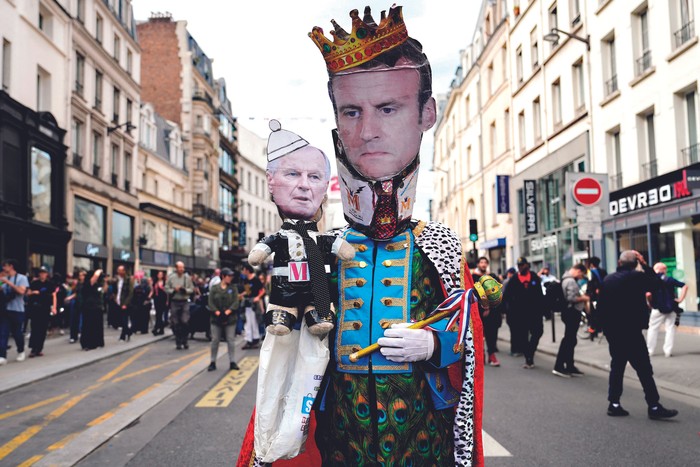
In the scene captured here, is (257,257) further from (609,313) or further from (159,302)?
(159,302)

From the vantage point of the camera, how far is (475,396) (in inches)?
102

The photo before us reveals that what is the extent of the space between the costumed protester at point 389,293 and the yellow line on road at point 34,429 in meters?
4.14

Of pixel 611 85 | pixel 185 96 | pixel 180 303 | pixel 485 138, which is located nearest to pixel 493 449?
pixel 180 303

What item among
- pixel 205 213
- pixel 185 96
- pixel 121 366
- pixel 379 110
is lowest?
pixel 121 366

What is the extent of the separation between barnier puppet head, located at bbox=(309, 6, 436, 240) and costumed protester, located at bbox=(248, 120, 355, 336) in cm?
16

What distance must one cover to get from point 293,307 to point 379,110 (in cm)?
90

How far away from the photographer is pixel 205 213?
1757 inches

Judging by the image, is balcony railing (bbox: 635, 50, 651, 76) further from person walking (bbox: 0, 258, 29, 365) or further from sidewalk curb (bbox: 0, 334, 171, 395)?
person walking (bbox: 0, 258, 29, 365)

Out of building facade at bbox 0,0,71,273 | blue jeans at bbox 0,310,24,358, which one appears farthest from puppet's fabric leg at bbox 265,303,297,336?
building facade at bbox 0,0,71,273

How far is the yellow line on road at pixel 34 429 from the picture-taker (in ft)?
18.3

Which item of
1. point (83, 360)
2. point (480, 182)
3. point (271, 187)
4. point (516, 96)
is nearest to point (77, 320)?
point (83, 360)

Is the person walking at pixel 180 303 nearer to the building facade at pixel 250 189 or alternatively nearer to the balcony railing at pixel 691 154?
the balcony railing at pixel 691 154

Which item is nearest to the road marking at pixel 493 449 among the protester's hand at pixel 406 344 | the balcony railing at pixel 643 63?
the protester's hand at pixel 406 344

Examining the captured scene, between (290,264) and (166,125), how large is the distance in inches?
1613
